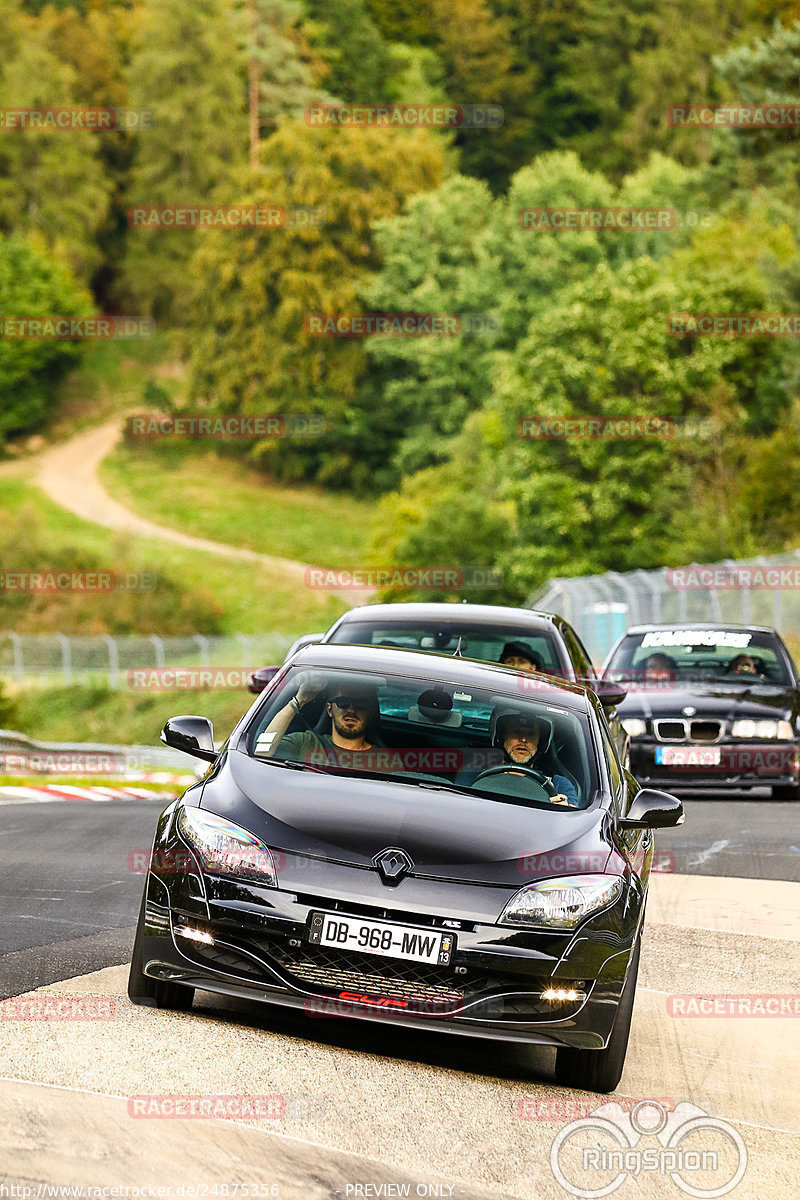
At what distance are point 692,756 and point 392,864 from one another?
10.8m

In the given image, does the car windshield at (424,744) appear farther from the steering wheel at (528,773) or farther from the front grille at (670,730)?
the front grille at (670,730)

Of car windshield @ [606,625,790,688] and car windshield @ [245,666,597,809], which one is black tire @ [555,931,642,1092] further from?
car windshield @ [606,625,790,688]

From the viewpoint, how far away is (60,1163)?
477 cm

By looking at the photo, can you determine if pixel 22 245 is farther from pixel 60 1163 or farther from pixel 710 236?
pixel 60 1163

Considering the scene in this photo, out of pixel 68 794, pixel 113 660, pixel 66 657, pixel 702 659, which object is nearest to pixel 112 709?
pixel 66 657

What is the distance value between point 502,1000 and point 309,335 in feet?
283

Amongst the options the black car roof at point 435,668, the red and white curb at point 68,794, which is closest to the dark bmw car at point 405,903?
the black car roof at point 435,668

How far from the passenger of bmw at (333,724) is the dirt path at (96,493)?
70764 mm

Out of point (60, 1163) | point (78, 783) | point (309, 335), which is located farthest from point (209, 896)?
point (309, 335)

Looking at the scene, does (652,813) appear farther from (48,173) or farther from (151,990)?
(48,173)

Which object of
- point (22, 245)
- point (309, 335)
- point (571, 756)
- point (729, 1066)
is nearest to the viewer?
point (729, 1066)

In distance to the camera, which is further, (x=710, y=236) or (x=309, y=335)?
(x=309, y=335)

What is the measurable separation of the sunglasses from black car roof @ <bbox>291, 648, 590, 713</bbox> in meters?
0.13

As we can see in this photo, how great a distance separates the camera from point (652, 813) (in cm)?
741
